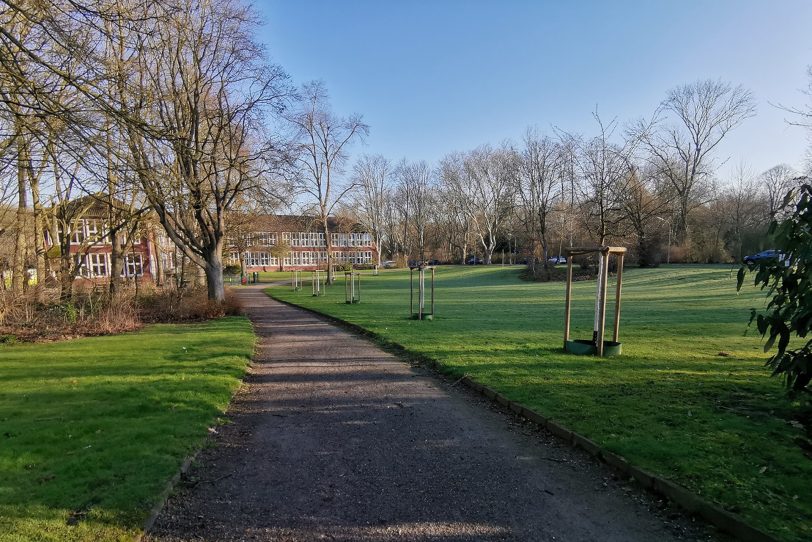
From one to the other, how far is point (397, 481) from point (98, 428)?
3782 millimetres

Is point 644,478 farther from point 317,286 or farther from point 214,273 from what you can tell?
point 317,286

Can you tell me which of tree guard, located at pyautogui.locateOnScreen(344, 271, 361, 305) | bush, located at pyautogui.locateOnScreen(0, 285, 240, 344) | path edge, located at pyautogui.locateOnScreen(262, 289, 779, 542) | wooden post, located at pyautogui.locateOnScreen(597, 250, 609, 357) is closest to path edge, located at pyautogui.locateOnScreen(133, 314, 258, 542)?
path edge, located at pyautogui.locateOnScreen(262, 289, 779, 542)

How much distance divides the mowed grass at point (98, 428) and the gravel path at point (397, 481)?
0.36m

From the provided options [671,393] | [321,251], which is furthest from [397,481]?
[321,251]

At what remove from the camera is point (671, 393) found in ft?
21.0

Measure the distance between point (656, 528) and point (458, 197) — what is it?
7612 centimetres

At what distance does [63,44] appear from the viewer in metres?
5.70

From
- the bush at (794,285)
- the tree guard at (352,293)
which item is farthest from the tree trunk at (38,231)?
the bush at (794,285)

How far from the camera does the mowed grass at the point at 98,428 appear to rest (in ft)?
11.5

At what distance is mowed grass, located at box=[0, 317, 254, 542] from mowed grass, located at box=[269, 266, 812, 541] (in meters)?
4.34

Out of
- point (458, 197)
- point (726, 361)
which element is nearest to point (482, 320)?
point (726, 361)

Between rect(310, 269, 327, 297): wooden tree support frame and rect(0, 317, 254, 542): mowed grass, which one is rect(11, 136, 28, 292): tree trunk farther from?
rect(310, 269, 327, 297): wooden tree support frame

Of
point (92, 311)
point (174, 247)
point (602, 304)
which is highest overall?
point (174, 247)

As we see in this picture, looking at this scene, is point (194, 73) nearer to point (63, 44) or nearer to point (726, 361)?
A: point (63, 44)
